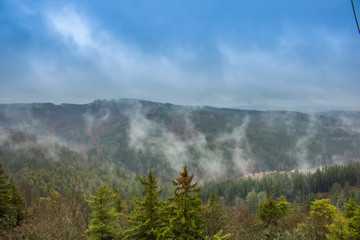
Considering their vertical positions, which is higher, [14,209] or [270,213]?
[14,209]

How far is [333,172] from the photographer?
395 feet

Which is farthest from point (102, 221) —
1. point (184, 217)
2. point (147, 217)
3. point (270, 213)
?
point (270, 213)

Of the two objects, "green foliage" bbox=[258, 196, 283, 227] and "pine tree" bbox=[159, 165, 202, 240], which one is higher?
"pine tree" bbox=[159, 165, 202, 240]

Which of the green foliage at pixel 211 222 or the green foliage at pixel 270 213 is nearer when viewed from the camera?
the green foliage at pixel 211 222

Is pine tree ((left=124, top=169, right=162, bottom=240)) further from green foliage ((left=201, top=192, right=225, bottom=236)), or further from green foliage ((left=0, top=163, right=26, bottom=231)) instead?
green foliage ((left=0, top=163, right=26, bottom=231))

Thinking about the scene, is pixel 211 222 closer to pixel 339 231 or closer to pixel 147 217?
pixel 147 217

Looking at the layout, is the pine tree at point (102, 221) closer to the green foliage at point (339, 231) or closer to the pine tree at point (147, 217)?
the pine tree at point (147, 217)

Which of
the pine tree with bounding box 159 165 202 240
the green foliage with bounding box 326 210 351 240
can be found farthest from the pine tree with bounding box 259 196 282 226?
the pine tree with bounding box 159 165 202 240

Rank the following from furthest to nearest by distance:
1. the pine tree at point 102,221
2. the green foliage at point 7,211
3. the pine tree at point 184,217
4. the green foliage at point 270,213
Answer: the green foliage at point 270,213
the pine tree at point 102,221
the green foliage at point 7,211
the pine tree at point 184,217

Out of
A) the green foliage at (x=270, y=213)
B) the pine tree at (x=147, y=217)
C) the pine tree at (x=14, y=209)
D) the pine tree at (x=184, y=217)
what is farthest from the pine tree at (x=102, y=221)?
the green foliage at (x=270, y=213)

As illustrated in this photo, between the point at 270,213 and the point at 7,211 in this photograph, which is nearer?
the point at 7,211

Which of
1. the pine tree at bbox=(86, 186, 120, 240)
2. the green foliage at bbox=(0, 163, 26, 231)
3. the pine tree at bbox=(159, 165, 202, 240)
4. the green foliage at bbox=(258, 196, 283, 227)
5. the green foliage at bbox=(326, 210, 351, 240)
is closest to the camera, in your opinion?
the pine tree at bbox=(159, 165, 202, 240)

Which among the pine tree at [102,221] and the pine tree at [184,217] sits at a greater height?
the pine tree at [184,217]

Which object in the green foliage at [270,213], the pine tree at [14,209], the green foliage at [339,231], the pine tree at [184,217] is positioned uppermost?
the pine tree at [184,217]
